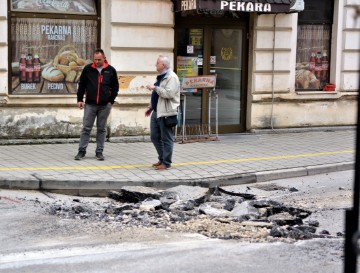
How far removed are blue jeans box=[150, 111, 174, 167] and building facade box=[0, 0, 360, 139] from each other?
2.87 m

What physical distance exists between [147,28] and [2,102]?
10.6ft

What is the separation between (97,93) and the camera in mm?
10625

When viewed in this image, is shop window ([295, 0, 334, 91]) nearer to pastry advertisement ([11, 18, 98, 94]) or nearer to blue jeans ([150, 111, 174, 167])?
pastry advertisement ([11, 18, 98, 94])

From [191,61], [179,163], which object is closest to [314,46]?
[191,61]

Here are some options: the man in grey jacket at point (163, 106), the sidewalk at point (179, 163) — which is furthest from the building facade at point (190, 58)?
the man in grey jacket at point (163, 106)

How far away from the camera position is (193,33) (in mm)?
14023

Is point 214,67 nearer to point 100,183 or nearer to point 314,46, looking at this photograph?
point 314,46

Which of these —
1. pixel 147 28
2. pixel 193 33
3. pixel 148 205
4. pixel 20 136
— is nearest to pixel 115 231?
pixel 148 205

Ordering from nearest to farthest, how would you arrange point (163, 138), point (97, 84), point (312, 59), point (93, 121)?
point (163, 138)
point (97, 84)
point (93, 121)
point (312, 59)

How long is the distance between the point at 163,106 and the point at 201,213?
262 centimetres

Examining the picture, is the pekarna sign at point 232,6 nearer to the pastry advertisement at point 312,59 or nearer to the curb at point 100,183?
the pastry advertisement at point 312,59

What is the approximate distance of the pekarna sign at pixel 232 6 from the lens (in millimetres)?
12539

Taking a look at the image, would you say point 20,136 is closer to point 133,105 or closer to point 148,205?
point 133,105

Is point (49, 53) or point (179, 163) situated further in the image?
point (49, 53)
